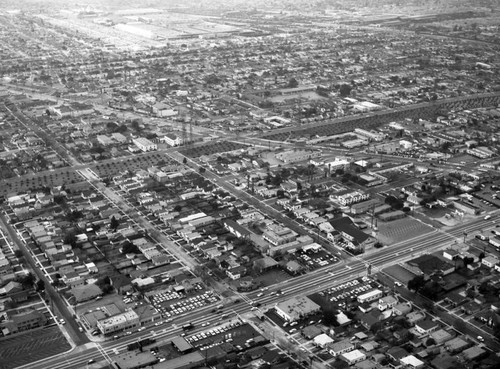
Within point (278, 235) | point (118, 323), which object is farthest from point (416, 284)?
point (118, 323)

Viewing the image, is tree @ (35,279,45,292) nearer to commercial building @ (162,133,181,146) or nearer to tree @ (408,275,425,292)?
tree @ (408,275,425,292)

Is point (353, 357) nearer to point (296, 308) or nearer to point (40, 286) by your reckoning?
point (296, 308)

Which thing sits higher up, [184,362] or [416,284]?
[416,284]

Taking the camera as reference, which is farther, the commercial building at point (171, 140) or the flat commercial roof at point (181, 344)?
the commercial building at point (171, 140)

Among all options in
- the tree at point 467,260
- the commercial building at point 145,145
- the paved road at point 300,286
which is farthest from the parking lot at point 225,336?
the commercial building at point 145,145

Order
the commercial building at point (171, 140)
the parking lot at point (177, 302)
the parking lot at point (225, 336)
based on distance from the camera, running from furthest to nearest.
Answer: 1. the commercial building at point (171, 140)
2. the parking lot at point (177, 302)
3. the parking lot at point (225, 336)

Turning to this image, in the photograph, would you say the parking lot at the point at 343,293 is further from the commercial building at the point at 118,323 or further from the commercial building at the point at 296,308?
the commercial building at the point at 118,323

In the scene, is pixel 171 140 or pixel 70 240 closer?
pixel 70 240

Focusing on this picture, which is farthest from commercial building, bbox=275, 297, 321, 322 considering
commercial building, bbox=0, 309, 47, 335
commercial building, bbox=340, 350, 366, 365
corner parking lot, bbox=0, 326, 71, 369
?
commercial building, bbox=0, 309, 47, 335

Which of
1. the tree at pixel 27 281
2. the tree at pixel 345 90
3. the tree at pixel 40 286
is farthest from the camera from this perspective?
the tree at pixel 345 90
